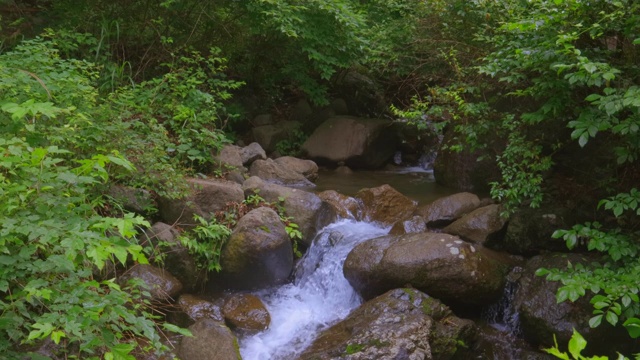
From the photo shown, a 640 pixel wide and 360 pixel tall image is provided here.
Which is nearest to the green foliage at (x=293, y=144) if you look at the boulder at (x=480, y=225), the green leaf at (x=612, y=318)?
the boulder at (x=480, y=225)

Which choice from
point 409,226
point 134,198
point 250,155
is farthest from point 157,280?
point 250,155

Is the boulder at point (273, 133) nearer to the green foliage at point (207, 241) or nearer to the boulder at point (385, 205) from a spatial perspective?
the boulder at point (385, 205)

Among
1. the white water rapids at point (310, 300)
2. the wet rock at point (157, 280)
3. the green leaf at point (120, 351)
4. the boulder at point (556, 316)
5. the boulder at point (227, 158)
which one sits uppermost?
the green leaf at point (120, 351)

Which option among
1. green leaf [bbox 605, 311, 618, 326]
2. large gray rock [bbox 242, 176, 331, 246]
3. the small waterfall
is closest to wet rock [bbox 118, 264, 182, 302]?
large gray rock [bbox 242, 176, 331, 246]

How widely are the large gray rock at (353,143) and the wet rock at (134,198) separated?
199 inches

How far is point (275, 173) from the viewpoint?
8.55 meters

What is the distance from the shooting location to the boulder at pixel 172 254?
522 centimetres

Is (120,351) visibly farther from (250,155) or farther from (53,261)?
(250,155)

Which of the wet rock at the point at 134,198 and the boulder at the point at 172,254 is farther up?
the wet rock at the point at 134,198

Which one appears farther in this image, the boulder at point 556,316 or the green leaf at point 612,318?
the boulder at point 556,316

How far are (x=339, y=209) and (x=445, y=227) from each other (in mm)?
1432

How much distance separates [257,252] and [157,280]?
1.05 meters

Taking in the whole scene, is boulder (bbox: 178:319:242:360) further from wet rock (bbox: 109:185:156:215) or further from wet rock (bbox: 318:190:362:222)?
wet rock (bbox: 318:190:362:222)

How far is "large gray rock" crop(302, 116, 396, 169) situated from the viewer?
10.0m
